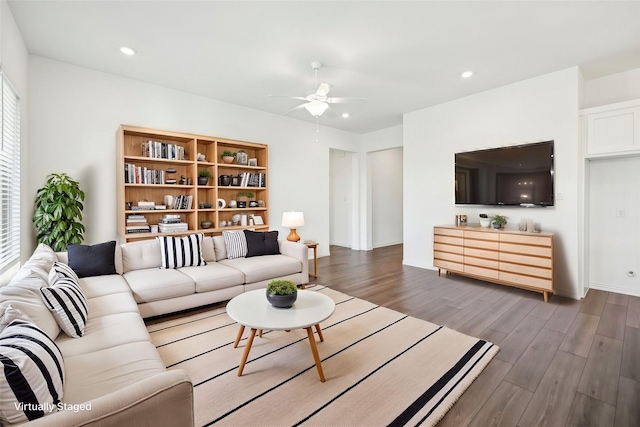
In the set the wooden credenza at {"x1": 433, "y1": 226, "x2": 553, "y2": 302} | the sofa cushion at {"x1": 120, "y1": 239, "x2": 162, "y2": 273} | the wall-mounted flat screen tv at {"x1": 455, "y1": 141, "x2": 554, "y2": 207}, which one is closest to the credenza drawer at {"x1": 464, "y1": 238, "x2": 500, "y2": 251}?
the wooden credenza at {"x1": 433, "y1": 226, "x2": 553, "y2": 302}

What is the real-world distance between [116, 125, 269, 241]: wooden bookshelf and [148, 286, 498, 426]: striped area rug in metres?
1.81

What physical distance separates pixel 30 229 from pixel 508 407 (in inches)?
186

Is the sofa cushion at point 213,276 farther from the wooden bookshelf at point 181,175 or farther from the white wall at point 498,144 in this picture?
the white wall at point 498,144

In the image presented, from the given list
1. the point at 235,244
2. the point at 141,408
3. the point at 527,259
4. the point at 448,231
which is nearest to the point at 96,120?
the point at 235,244

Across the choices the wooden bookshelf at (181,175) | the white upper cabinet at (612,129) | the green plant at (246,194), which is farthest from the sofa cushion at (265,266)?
the white upper cabinet at (612,129)

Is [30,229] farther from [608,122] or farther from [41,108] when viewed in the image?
[608,122]

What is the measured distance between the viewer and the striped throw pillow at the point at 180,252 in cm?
332

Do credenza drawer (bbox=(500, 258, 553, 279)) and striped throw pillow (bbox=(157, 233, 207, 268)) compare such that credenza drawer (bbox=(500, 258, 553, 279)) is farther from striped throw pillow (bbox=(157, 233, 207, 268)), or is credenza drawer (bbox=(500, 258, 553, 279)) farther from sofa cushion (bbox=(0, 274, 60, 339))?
sofa cushion (bbox=(0, 274, 60, 339))

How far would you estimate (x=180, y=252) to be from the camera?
338 centimetres

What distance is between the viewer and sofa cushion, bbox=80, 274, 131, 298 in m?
2.51

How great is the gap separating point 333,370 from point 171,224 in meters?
3.13

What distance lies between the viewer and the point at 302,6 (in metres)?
2.41

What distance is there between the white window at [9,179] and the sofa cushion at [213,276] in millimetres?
A: 1441

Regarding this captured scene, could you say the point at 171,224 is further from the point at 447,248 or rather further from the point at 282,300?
the point at 447,248
